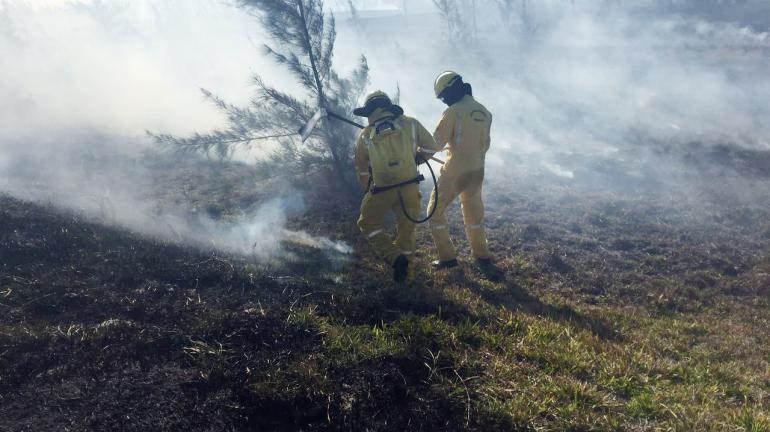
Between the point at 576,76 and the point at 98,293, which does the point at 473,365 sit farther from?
the point at 576,76

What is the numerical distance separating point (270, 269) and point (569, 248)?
496 centimetres

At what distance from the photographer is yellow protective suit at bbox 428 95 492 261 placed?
582 cm

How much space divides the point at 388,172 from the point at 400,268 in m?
1.05

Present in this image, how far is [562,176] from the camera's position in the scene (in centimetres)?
1327

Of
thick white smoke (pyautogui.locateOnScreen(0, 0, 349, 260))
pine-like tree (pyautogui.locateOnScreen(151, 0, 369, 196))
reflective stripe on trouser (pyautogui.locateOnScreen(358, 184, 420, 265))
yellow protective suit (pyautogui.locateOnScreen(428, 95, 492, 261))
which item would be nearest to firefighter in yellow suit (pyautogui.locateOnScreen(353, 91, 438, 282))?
reflective stripe on trouser (pyautogui.locateOnScreen(358, 184, 420, 265))

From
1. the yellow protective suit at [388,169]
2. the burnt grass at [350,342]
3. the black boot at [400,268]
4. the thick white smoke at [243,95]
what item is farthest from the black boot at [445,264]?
the thick white smoke at [243,95]

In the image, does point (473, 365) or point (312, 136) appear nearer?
point (473, 365)

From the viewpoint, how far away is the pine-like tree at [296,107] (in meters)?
7.79

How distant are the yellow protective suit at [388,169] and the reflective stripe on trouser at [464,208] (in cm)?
62

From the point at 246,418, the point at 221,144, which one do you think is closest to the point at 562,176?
the point at 221,144

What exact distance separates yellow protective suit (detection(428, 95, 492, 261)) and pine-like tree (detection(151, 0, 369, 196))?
2962mm

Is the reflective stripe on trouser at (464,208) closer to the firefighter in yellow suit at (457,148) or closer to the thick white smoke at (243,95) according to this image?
the firefighter in yellow suit at (457,148)

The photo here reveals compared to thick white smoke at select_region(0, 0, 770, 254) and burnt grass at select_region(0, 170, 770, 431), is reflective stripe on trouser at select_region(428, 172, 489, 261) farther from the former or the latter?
thick white smoke at select_region(0, 0, 770, 254)

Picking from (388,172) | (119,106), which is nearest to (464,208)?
(388,172)
